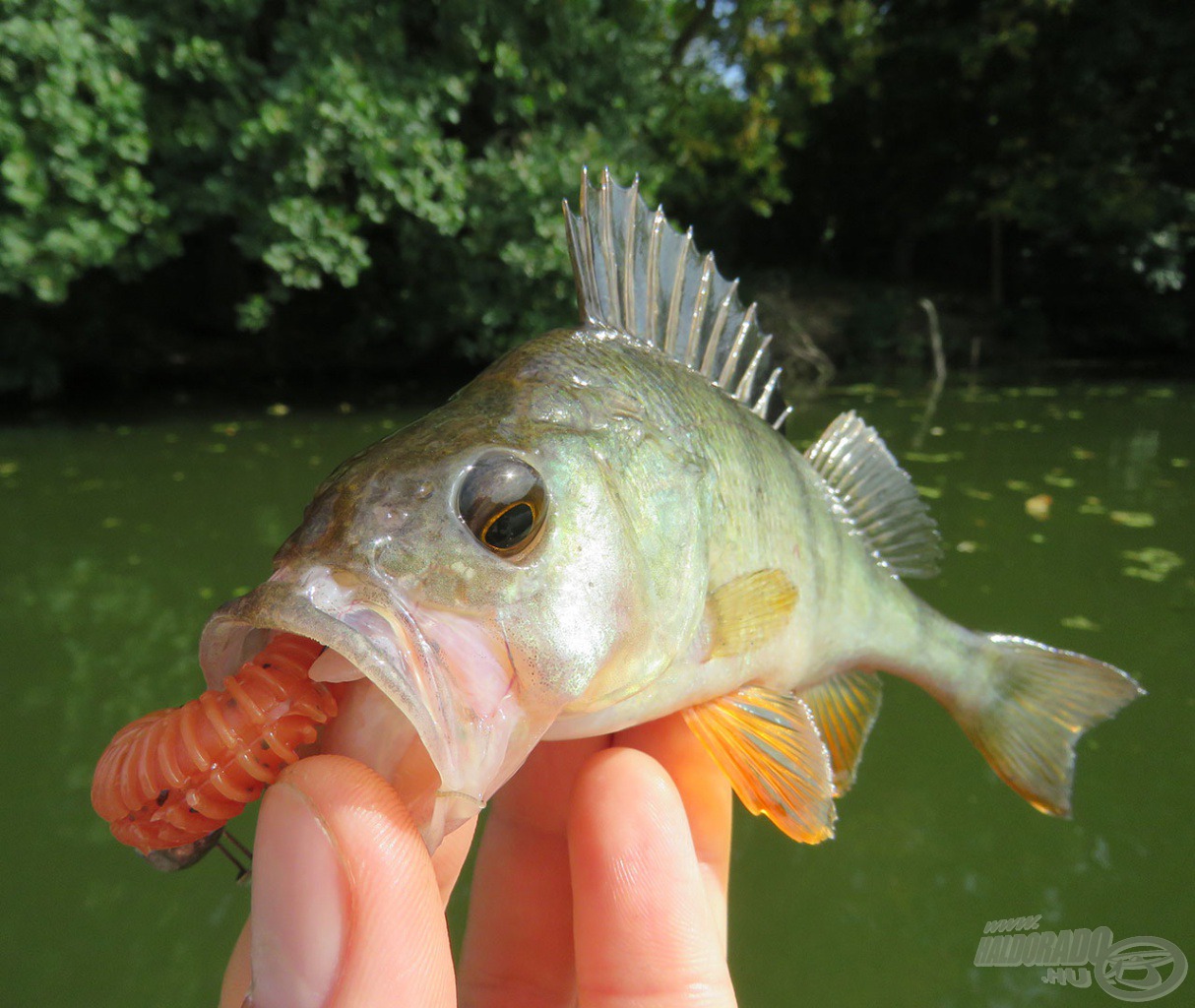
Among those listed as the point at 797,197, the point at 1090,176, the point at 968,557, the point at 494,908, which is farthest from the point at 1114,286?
the point at 494,908

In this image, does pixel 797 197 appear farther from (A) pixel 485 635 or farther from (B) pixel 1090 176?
(A) pixel 485 635

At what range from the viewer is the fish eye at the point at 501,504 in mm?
945

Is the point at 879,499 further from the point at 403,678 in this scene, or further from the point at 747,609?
the point at 403,678

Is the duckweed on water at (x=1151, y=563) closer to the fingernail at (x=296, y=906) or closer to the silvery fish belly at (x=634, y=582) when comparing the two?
the silvery fish belly at (x=634, y=582)

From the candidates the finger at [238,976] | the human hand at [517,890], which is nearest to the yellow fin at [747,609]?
the human hand at [517,890]

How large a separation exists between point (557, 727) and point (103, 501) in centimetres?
542

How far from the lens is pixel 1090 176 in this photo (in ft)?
45.3

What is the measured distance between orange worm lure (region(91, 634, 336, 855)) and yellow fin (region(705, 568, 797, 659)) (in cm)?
65

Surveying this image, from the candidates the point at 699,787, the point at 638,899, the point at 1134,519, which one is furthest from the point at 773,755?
the point at 1134,519

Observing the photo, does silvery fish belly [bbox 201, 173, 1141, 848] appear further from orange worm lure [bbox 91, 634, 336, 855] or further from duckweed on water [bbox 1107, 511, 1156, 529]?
duckweed on water [bbox 1107, 511, 1156, 529]

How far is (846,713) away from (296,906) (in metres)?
1.33

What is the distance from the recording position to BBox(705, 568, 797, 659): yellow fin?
129 centimetres

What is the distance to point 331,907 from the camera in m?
0.81
